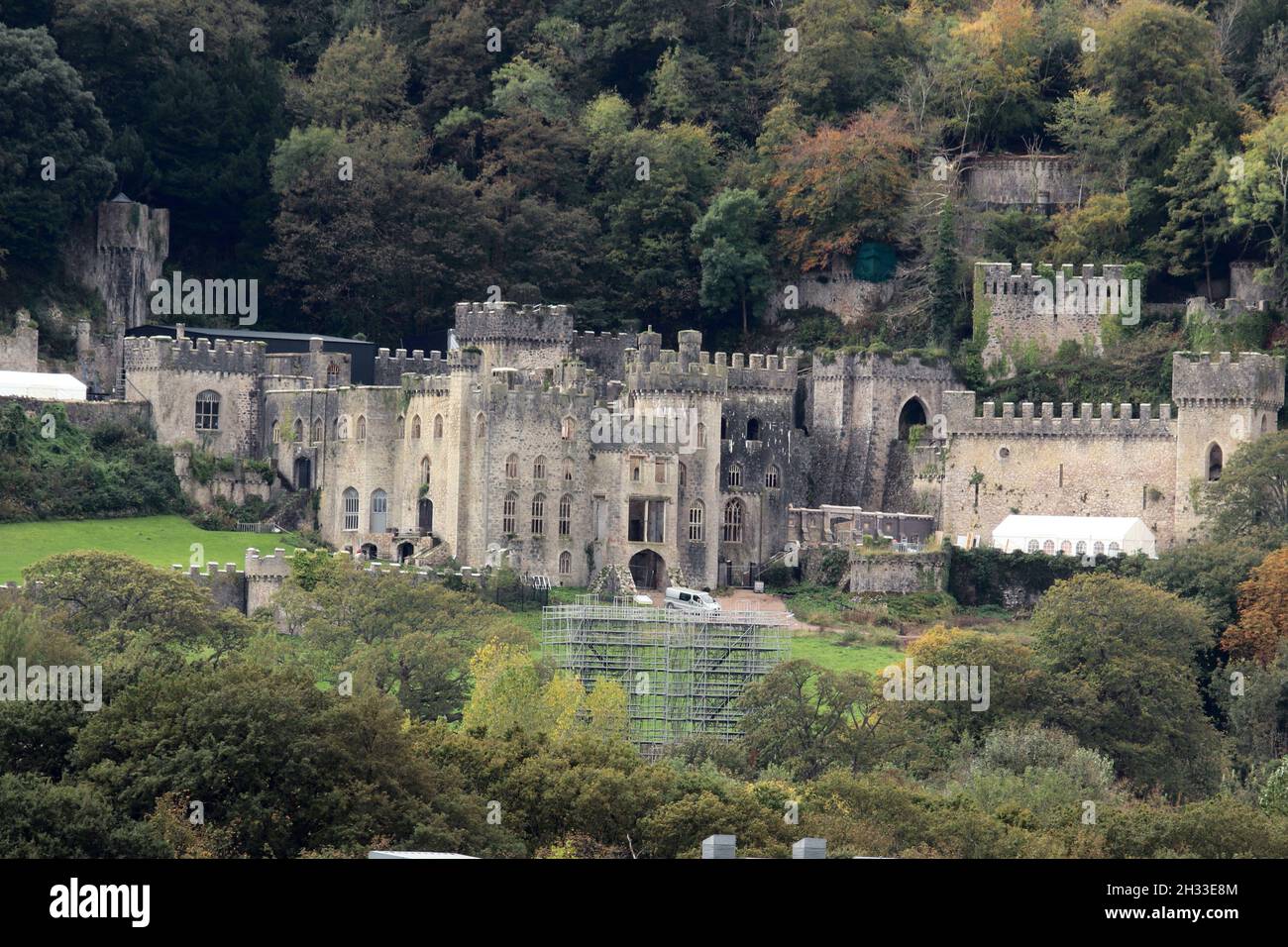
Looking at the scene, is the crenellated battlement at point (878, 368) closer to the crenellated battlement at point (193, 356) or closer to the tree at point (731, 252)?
the tree at point (731, 252)

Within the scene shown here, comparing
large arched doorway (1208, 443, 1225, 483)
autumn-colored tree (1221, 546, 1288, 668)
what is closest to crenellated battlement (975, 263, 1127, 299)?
large arched doorway (1208, 443, 1225, 483)

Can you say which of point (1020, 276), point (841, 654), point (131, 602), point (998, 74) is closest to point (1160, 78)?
point (998, 74)

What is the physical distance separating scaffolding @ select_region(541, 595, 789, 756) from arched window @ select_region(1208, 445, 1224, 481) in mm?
15102

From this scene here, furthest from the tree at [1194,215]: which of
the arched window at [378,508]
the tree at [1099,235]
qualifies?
the arched window at [378,508]

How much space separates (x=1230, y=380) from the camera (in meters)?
94.6

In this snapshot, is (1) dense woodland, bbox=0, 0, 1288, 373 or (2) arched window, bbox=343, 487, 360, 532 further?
(1) dense woodland, bbox=0, 0, 1288, 373

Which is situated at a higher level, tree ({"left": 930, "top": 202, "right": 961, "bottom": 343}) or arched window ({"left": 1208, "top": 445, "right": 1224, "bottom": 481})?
tree ({"left": 930, "top": 202, "right": 961, "bottom": 343})

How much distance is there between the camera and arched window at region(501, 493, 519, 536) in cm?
9288

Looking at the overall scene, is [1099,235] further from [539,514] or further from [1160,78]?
[539,514]

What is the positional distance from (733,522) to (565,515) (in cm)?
575

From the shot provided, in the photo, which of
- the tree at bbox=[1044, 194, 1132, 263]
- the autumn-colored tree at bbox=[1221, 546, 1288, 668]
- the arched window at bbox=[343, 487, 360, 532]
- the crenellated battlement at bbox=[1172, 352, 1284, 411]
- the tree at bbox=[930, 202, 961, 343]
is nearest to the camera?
the autumn-colored tree at bbox=[1221, 546, 1288, 668]

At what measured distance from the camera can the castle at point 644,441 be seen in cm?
9356

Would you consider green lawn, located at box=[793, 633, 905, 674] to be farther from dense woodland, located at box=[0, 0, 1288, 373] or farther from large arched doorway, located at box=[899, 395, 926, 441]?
dense woodland, located at box=[0, 0, 1288, 373]

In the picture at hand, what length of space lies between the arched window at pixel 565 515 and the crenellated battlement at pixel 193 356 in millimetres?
10941
